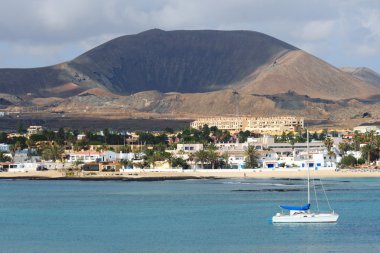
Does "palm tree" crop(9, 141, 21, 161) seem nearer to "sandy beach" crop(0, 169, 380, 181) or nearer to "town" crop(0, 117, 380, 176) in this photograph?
"town" crop(0, 117, 380, 176)

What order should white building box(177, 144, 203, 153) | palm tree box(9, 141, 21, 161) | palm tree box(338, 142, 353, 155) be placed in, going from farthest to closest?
palm tree box(9, 141, 21, 161), white building box(177, 144, 203, 153), palm tree box(338, 142, 353, 155)

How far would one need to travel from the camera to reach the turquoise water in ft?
190

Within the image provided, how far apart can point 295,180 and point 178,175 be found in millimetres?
17959

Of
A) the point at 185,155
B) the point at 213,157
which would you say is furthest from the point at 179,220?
the point at 185,155

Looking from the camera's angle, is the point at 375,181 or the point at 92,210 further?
the point at 375,181

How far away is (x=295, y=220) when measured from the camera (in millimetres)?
67312

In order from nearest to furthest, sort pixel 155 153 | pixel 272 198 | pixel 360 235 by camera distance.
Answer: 1. pixel 360 235
2. pixel 272 198
3. pixel 155 153

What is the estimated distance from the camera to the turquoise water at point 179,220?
5789cm

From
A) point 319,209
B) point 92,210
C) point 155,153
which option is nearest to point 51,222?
point 92,210

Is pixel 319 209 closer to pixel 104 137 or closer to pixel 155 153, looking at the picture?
pixel 155 153

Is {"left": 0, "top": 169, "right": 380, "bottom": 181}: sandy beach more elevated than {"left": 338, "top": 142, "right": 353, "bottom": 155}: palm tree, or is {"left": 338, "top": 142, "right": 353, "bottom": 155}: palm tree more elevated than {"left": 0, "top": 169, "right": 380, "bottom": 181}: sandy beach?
{"left": 338, "top": 142, "right": 353, "bottom": 155}: palm tree

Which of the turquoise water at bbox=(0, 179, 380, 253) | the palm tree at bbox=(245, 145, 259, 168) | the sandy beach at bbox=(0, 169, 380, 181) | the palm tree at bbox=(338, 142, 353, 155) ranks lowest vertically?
the turquoise water at bbox=(0, 179, 380, 253)

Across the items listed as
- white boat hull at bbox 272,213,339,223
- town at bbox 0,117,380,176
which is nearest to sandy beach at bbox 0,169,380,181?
town at bbox 0,117,380,176

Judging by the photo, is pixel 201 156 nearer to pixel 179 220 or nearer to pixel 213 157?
pixel 213 157
